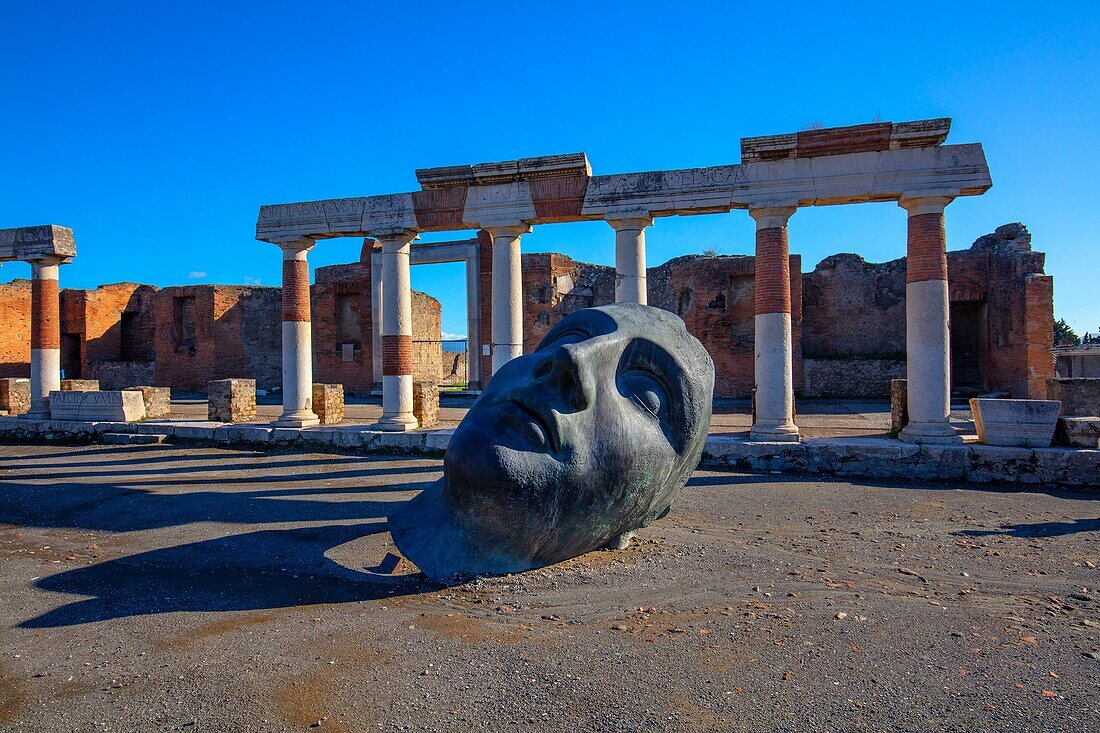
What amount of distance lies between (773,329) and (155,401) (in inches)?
544

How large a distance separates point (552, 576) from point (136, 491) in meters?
6.19

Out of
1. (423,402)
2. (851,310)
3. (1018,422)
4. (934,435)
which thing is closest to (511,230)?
(423,402)

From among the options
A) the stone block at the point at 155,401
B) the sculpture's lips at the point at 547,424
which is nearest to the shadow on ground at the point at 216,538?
the sculpture's lips at the point at 547,424

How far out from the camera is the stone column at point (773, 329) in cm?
932

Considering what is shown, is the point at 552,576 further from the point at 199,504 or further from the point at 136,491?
the point at 136,491

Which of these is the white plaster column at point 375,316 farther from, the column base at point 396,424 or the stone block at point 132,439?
the column base at point 396,424

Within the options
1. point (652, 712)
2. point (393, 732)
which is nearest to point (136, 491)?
point (393, 732)

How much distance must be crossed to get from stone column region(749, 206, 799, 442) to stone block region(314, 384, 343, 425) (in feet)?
27.8

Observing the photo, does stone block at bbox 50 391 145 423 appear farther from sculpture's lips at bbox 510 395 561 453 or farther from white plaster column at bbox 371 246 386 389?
sculpture's lips at bbox 510 395 561 453

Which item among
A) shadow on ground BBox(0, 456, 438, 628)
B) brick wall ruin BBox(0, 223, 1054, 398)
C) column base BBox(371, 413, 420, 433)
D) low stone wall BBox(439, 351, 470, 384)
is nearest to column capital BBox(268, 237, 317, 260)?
column base BBox(371, 413, 420, 433)

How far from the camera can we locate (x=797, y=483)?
8.13m

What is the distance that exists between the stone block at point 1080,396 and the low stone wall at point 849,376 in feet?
30.4

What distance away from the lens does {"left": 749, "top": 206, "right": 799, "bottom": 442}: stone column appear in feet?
30.6

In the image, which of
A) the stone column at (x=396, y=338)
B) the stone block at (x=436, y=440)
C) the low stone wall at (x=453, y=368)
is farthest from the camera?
the low stone wall at (x=453, y=368)
